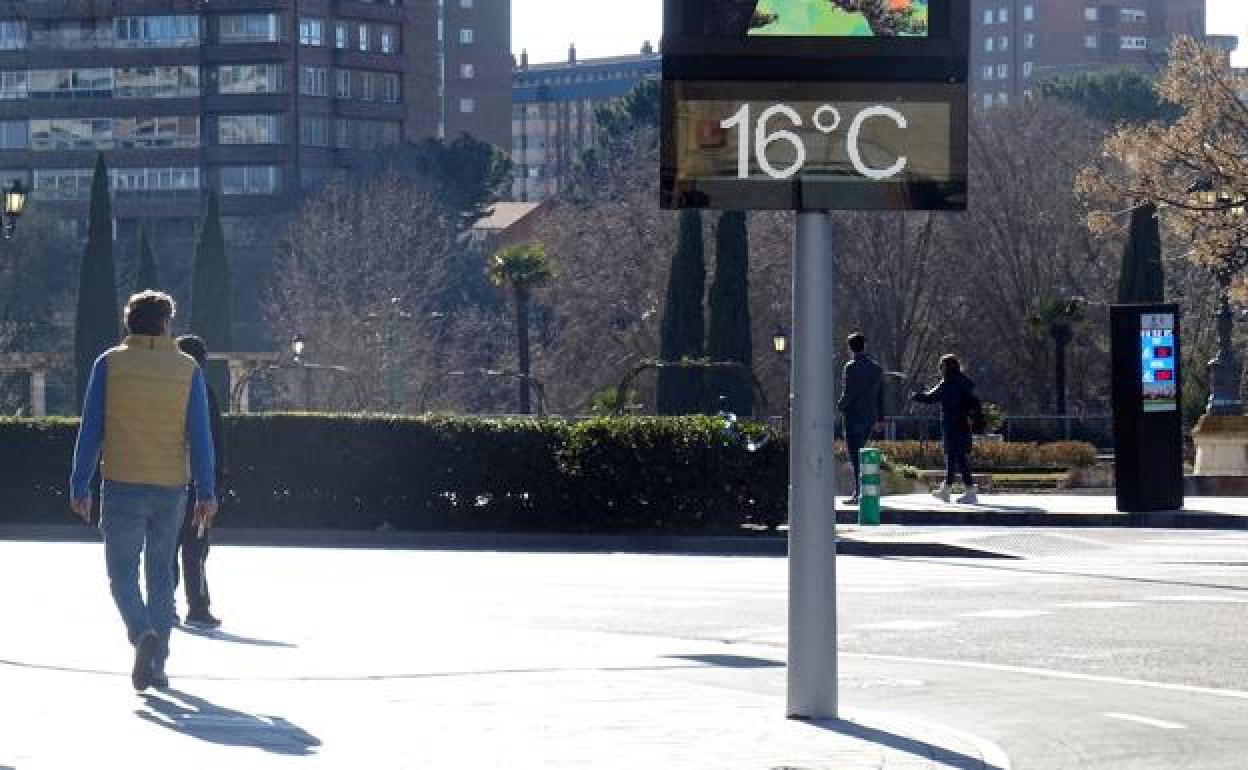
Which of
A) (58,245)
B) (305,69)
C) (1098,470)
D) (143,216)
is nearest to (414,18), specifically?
(305,69)

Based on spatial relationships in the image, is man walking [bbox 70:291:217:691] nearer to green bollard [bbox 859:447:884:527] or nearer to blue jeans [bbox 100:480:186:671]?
blue jeans [bbox 100:480:186:671]

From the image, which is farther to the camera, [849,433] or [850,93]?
[849,433]

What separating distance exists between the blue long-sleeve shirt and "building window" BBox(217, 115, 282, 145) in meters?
112

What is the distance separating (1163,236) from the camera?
70500 millimetres

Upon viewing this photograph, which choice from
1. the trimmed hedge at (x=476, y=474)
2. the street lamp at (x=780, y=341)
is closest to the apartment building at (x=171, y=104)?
the street lamp at (x=780, y=341)

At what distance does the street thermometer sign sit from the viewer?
11.0 m

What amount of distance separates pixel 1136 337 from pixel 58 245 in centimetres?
7787

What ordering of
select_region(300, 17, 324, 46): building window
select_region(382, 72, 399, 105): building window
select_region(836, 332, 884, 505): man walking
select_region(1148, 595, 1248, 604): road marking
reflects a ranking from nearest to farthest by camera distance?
select_region(1148, 595, 1248, 604): road marking
select_region(836, 332, 884, 505): man walking
select_region(300, 17, 324, 46): building window
select_region(382, 72, 399, 105): building window

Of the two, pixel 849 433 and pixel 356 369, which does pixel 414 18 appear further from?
pixel 849 433

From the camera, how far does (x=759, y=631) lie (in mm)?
16469

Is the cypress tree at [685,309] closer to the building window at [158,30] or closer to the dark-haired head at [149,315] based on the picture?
the dark-haired head at [149,315]

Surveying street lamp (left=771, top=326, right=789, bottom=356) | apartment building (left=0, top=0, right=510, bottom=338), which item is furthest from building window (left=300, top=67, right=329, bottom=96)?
street lamp (left=771, top=326, right=789, bottom=356)

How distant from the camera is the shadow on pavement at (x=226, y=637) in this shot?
15.0m

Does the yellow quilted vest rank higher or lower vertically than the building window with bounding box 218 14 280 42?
lower
